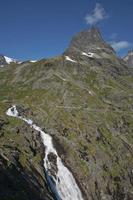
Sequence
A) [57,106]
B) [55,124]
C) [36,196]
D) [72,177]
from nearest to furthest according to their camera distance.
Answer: [36,196] → [72,177] → [55,124] → [57,106]

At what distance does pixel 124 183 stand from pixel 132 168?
48.0ft

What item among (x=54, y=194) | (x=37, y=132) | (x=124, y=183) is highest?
(x=37, y=132)

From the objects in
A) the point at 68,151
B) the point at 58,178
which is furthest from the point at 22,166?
the point at 68,151

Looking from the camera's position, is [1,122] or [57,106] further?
[57,106]

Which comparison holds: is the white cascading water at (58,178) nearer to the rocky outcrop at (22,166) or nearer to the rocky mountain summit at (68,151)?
the rocky mountain summit at (68,151)

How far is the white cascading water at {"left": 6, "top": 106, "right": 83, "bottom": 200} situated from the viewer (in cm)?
12519

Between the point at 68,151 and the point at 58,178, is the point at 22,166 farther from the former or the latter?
the point at 68,151

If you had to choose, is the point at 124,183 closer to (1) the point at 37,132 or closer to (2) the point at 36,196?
(1) the point at 37,132

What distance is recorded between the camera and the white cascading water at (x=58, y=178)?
4929 inches

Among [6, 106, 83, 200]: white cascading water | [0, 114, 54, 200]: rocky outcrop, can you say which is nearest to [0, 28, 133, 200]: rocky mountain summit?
[0, 114, 54, 200]: rocky outcrop

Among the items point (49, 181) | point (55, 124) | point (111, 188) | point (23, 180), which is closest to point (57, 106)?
point (55, 124)

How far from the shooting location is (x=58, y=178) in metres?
130

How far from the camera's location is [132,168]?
166000 mm

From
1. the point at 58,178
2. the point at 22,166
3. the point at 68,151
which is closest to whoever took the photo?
the point at 22,166
